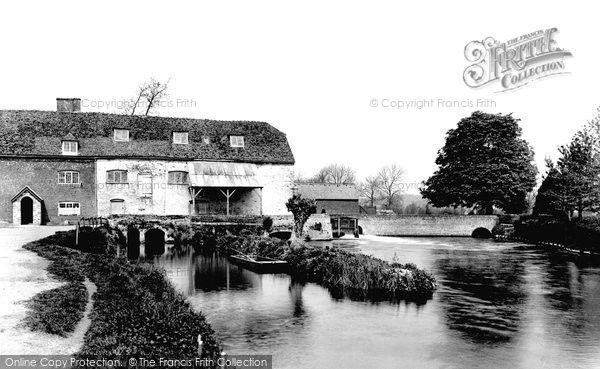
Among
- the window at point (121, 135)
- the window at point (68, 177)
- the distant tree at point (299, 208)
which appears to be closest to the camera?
the distant tree at point (299, 208)

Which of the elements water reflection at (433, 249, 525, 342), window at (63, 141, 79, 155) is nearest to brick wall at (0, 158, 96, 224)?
window at (63, 141, 79, 155)

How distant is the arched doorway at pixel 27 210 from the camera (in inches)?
1324

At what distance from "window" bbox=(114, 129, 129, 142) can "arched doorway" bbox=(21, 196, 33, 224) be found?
6.72 m

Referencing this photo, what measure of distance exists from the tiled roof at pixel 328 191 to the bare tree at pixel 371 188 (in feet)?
120

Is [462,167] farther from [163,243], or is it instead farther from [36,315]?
[36,315]

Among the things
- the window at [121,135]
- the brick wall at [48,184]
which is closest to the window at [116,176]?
the brick wall at [48,184]

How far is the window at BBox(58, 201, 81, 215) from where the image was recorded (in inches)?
1341

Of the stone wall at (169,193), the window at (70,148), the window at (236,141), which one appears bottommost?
the stone wall at (169,193)

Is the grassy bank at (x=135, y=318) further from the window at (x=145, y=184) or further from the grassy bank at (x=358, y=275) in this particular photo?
the window at (x=145, y=184)

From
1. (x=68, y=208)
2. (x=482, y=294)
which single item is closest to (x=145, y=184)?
(x=68, y=208)

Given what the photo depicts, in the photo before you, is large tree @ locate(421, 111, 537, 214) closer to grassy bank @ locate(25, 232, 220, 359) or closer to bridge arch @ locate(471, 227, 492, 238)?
bridge arch @ locate(471, 227, 492, 238)

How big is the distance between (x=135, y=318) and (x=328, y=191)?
142 ft

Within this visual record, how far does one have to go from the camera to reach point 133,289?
12.8 m

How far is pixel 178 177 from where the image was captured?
36.7m
